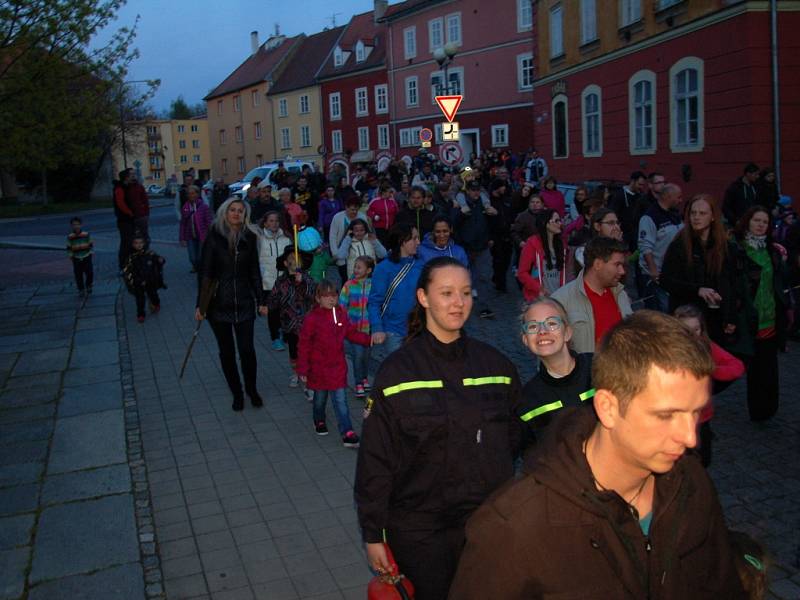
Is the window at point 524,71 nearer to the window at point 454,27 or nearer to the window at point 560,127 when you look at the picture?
the window at point 454,27

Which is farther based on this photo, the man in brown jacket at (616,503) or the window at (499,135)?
the window at (499,135)

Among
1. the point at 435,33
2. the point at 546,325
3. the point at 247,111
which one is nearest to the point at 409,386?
the point at 546,325

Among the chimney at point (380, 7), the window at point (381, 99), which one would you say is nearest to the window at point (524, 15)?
the window at point (381, 99)

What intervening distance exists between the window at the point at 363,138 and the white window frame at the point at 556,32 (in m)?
32.1

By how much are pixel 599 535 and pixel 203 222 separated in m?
14.6

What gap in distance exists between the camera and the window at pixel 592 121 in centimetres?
2548

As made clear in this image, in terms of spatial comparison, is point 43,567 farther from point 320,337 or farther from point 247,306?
point 247,306

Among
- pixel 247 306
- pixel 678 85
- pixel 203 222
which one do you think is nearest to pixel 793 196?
pixel 678 85

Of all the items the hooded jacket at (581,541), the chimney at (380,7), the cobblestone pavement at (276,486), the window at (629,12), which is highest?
the chimney at (380,7)

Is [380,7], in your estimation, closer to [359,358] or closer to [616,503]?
[359,358]

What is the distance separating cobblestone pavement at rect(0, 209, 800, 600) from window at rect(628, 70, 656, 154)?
13.5 m

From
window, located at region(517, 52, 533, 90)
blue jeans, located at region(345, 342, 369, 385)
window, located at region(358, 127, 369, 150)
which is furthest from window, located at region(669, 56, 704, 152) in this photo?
window, located at region(358, 127, 369, 150)

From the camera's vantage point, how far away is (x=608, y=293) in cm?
549

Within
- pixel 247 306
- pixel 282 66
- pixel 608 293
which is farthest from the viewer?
pixel 282 66
